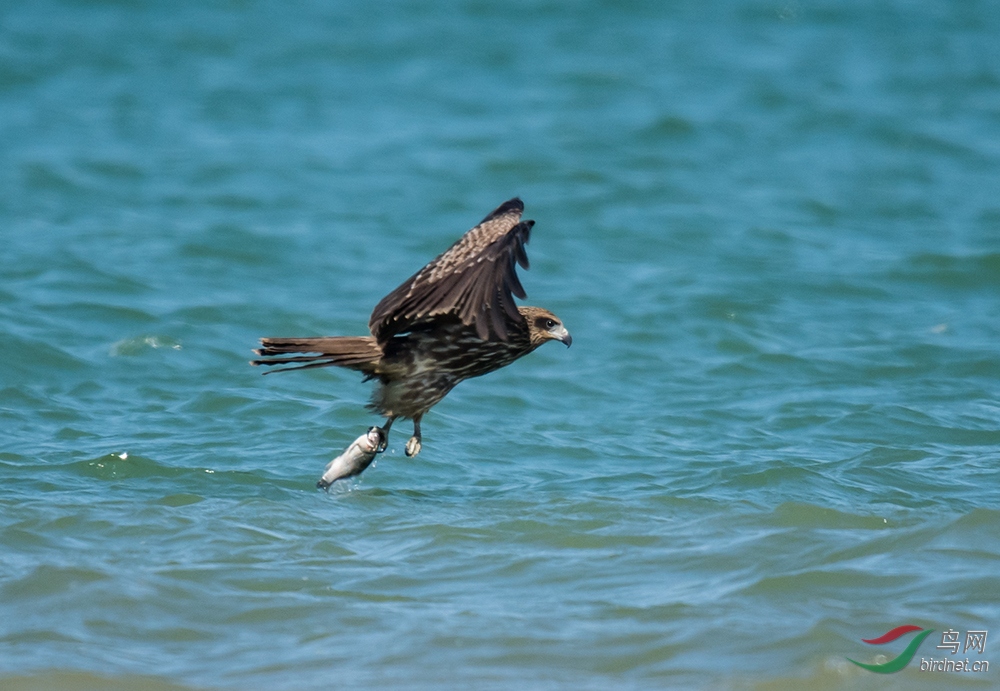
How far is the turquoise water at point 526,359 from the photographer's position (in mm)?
5266

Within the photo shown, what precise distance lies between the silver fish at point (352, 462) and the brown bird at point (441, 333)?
22cm

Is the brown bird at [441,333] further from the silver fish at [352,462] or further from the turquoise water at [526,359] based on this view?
the turquoise water at [526,359]

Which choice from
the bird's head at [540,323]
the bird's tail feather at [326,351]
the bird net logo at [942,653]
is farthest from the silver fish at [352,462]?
the bird net logo at [942,653]

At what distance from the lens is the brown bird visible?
6.07 m

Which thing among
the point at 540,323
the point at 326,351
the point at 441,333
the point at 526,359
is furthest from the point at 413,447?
the point at 526,359

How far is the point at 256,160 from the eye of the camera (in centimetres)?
1452

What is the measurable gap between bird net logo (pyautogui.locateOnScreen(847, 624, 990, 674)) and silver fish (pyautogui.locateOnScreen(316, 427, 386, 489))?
2971 millimetres

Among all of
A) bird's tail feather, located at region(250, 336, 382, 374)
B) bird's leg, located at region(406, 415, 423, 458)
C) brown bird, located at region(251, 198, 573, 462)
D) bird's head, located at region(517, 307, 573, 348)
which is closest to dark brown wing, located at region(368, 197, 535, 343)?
brown bird, located at region(251, 198, 573, 462)

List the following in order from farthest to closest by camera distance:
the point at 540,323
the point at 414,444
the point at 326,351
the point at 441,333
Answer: the point at 414,444 < the point at 540,323 < the point at 441,333 < the point at 326,351

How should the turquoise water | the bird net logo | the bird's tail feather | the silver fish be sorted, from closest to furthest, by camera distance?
the bird net logo < the turquoise water < the bird's tail feather < the silver fish

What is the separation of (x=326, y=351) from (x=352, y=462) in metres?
0.66

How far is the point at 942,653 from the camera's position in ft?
16.4

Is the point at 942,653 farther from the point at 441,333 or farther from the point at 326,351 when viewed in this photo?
the point at 326,351

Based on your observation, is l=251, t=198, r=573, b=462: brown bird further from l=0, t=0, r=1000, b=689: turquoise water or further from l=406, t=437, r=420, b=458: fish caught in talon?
l=0, t=0, r=1000, b=689: turquoise water
